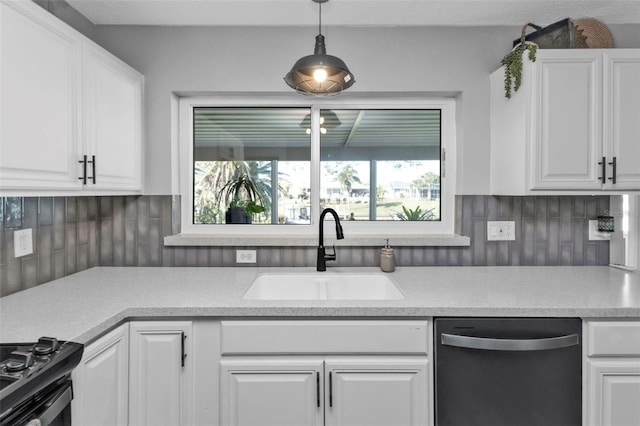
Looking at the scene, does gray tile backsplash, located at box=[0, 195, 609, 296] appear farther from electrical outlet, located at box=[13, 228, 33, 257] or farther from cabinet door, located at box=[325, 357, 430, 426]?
cabinet door, located at box=[325, 357, 430, 426]

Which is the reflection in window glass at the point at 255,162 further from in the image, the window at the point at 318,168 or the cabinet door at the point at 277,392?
the cabinet door at the point at 277,392

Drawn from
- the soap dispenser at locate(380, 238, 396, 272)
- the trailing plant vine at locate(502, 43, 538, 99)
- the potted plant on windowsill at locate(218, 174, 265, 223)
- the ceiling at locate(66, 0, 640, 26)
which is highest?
the ceiling at locate(66, 0, 640, 26)

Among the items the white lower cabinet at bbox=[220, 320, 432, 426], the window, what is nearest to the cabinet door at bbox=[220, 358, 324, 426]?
the white lower cabinet at bbox=[220, 320, 432, 426]

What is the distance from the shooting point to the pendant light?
1.36 m

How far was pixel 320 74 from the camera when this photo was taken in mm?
1435

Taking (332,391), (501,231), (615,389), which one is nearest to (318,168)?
(501,231)

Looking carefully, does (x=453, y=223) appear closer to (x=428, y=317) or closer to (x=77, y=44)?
(x=428, y=317)

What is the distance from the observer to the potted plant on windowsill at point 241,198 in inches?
87.6

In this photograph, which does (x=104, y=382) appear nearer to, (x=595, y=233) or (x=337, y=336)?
(x=337, y=336)

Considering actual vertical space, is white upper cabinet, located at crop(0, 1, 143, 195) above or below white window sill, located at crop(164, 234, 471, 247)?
above

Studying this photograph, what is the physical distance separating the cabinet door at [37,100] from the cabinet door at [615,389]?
2.17 metres

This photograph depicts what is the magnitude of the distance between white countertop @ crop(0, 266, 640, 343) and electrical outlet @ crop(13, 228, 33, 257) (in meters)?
0.17

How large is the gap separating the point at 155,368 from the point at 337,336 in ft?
2.37

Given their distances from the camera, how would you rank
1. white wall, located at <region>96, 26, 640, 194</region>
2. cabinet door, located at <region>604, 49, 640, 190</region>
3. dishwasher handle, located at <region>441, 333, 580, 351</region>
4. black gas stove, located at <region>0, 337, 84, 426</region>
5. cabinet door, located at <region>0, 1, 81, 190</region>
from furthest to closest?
white wall, located at <region>96, 26, 640, 194</region>, cabinet door, located at <region>604, 49, 640, 190</region>, dishwasher handle, located at <region>441, 333, 580, 351</region>, cabinet door, located at <region>0, 1, 81, 190</region>, black gas stove, located at <region>0, 337, 84, 426</region>
